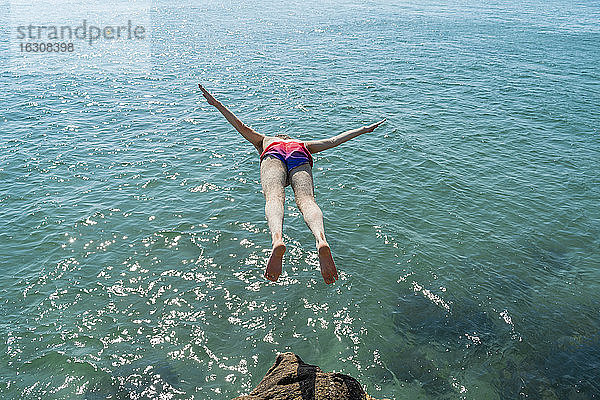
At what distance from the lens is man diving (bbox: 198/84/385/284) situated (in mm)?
6776

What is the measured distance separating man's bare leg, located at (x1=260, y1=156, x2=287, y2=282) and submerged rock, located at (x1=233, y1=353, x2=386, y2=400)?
165cm

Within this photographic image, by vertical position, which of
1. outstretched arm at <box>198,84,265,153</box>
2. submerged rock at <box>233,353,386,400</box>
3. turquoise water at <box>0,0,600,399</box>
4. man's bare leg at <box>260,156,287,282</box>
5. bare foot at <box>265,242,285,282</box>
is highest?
outstretched arm at <box>198,84,265,153</box>

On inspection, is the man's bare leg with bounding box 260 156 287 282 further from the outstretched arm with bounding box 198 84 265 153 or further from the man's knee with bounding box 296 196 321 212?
the outstretched arm with bounding box 198 84 265 153

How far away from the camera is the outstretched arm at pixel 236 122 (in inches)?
352

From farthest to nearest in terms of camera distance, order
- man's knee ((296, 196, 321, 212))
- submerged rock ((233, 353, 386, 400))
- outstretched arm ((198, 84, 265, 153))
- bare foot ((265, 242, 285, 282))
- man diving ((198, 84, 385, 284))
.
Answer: outstretched arm ((198, 84, 265, 153))
man's knee ((296, 196, 321, 212))
man diving ((198, 84, 385, 284))
bare foot ((265, 242, 285, 282))
submerged rock ((233, 353, 386, 400))

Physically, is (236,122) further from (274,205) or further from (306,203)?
(306,203)

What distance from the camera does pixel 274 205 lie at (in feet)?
25.0

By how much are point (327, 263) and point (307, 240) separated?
10008 mm

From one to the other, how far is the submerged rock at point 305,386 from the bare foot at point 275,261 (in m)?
1.69

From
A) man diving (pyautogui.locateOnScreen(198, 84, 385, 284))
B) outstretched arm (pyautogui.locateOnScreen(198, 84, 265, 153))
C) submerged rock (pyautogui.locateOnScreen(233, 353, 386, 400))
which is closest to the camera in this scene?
submerged rock (pyautogui.locateOnScreen(233, 353, 386, 400))

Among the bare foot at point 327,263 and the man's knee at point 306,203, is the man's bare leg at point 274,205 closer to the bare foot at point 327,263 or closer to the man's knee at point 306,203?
the man's knee at point 306,203

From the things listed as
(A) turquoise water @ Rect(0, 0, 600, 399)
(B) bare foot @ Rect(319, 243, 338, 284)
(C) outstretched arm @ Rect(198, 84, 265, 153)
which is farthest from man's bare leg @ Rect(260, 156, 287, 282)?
(A) turquoise water @ Rect(0, 0, 600, 399)

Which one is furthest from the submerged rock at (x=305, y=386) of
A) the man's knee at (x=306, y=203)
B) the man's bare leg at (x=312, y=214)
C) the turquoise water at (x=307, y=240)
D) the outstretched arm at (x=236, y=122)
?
the outstretched arm at (x=236, y=122)

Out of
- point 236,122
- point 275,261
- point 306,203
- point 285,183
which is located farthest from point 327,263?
point 236,122
